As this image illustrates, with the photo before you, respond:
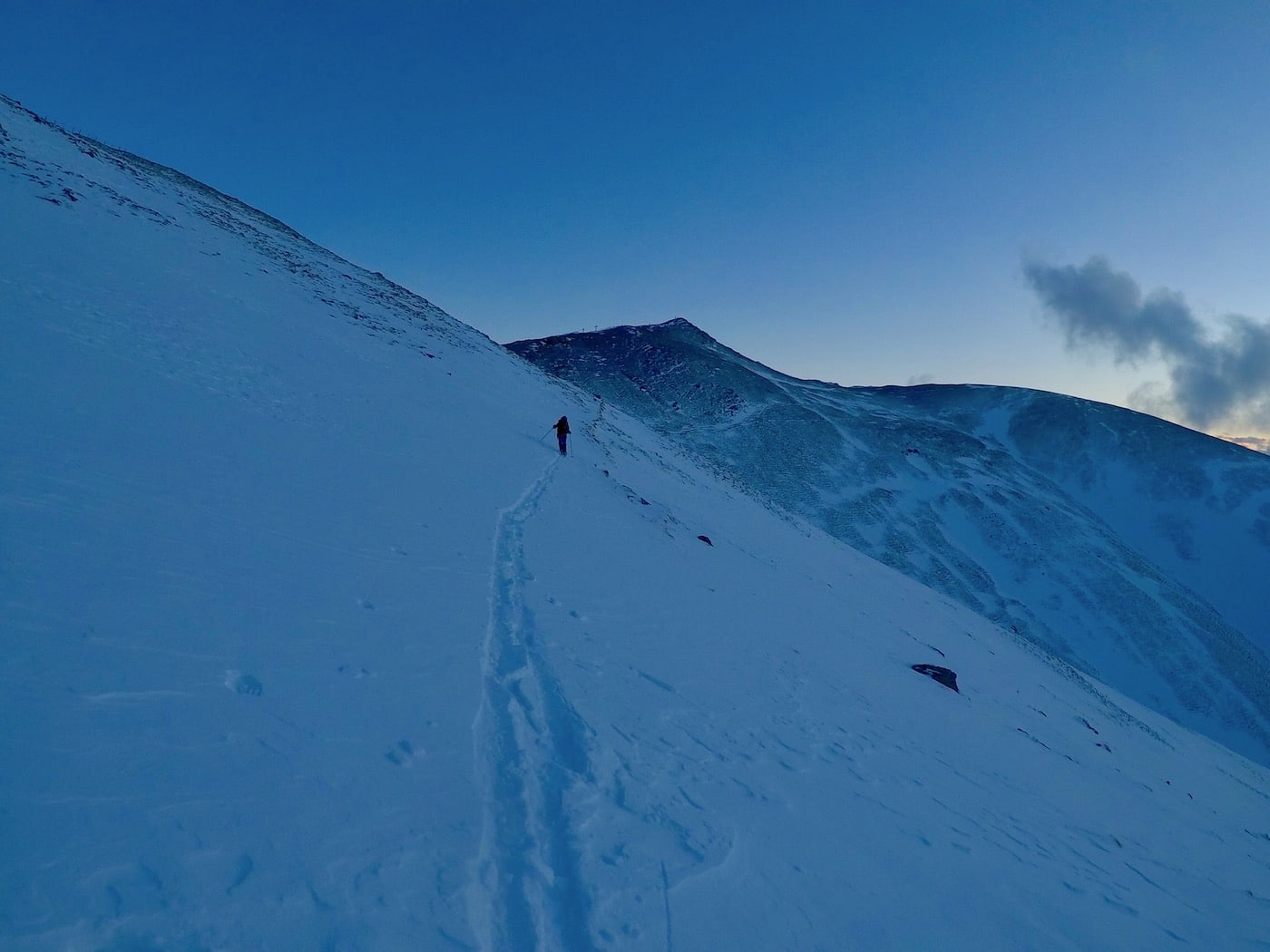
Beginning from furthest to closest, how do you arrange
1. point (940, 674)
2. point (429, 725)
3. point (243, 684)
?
1. point (940, 674)
2. point (429, 725)
3. point (243, 684)

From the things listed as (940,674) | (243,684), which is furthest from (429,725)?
(940,674)

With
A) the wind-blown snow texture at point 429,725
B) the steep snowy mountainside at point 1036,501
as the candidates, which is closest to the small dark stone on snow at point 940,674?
the wind-blown snow texture at point 429,725

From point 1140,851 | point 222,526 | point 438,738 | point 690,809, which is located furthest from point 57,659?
point 1140,851

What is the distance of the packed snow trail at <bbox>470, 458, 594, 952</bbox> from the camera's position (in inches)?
170

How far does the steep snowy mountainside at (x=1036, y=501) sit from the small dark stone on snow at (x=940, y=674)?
1227 inches

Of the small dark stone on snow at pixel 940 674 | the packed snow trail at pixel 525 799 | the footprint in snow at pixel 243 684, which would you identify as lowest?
the small dark stone on snow at pixel 940 674

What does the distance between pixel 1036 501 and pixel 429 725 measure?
84.0 metres

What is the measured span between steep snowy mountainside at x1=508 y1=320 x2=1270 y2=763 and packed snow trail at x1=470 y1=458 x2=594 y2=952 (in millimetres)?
40803

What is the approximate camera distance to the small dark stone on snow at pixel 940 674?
16.5 metres

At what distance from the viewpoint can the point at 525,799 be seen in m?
5.56

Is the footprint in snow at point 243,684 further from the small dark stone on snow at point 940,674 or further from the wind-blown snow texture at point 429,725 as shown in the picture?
the small dark stone on snow at point 940,674

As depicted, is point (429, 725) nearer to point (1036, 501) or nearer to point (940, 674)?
point (940, 674)

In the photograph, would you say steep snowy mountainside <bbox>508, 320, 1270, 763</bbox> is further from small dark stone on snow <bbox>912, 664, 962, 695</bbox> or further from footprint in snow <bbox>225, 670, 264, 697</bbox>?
footprint in snow <bbox>225, 670, 264, 697</bbox>

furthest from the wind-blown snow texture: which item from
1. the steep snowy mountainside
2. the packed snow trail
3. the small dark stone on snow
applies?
the steep snowy mountainside
